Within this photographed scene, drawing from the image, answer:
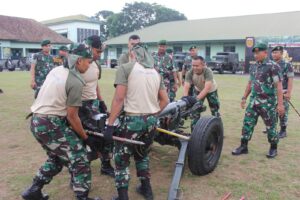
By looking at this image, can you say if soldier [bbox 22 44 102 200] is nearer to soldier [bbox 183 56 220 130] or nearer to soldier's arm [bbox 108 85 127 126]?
soldier's arm [bbox 108 85 127 126]

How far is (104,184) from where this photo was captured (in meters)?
4.24

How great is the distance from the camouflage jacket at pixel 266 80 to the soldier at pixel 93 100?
230 cm

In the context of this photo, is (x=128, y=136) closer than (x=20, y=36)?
Yes

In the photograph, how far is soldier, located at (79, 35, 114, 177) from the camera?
385cm

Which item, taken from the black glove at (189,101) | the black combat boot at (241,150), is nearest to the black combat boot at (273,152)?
the black combat boot at (241,150)

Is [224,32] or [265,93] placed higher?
[224,32]

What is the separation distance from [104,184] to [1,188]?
1199 millimetres

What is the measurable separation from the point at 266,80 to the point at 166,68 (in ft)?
9.31

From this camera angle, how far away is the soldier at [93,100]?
385 cm

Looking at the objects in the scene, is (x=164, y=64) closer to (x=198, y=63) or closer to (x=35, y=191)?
(x=198, y=63)

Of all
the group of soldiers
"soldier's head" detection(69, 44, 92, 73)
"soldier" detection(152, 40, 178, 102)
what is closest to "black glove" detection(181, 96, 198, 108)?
the group of soldiers

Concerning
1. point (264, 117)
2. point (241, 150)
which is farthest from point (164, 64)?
point (264, 117)

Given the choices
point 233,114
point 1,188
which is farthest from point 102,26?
point 1,188

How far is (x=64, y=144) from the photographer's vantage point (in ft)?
11.0
